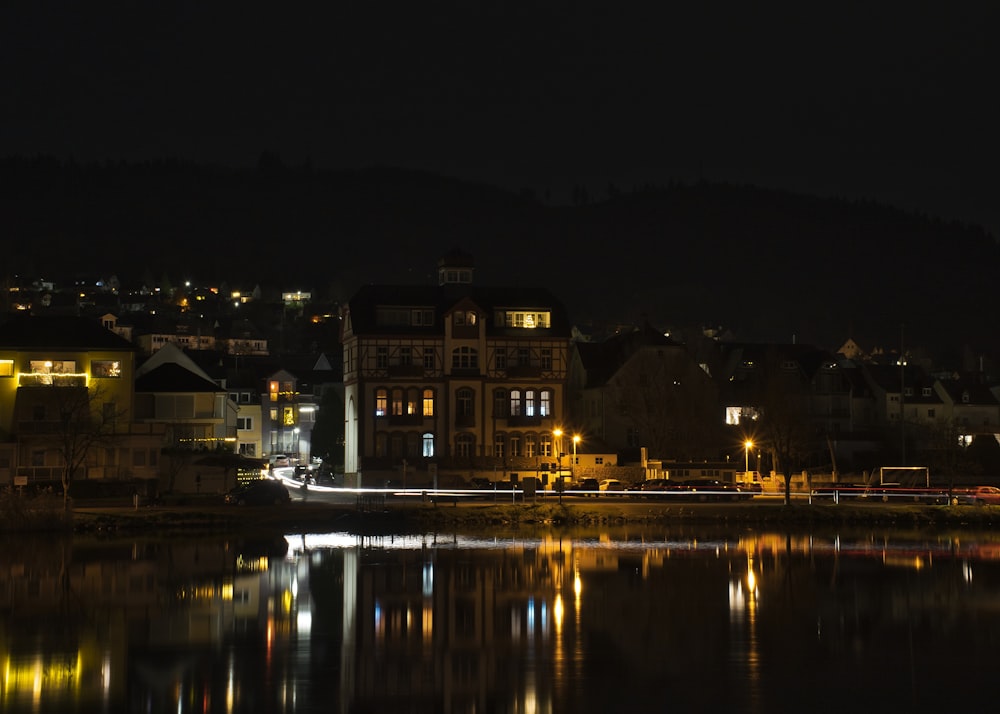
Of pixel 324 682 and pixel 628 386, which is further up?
pixel 628 386

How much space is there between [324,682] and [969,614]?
71.5 feet

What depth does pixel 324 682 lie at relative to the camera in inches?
1178

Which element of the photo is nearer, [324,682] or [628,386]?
[324,682]

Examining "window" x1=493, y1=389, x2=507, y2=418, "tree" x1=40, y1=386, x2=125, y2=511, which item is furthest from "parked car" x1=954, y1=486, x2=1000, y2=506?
"tree" x1=40, y1=386, x2=125, y2=511

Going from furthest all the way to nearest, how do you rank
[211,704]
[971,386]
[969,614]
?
[971,386] → [969,614] → [211,704]

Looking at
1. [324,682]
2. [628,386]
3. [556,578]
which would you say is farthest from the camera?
[628,386]

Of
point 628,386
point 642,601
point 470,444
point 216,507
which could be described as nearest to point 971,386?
point 628,386

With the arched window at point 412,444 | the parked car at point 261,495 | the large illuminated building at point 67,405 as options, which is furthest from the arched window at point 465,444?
the large illuminated building at point 67,405

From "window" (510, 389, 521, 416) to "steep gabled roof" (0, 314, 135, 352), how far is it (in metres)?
26.0

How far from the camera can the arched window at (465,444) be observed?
88.4 meters

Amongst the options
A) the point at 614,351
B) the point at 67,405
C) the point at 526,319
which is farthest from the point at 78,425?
the point at 614,351

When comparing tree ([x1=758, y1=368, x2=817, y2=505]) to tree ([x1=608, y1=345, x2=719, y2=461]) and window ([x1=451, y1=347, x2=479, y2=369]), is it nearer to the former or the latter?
tree ([x1=608, y1=345, x2=719, y2=461])

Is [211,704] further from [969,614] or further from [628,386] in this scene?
[628,386]

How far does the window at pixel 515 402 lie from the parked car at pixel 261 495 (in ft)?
74.9
